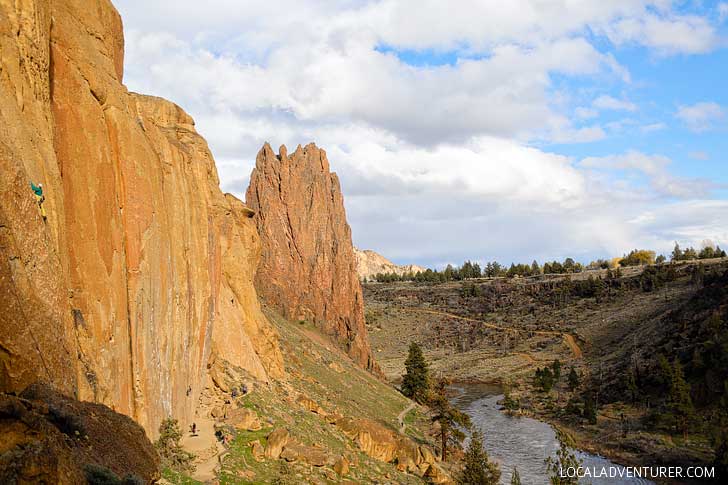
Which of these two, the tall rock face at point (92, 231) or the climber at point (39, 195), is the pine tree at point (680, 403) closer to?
the tall rock face at point (92, 231)


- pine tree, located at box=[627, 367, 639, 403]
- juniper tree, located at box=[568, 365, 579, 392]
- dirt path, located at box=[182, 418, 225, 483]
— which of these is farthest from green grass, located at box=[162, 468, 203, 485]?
juniper tree, located at box=[568, 365, 579, 392]

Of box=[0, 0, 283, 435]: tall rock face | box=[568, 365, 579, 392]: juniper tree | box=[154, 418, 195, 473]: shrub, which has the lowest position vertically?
box=[568, 365, 579, 392]: juniper tree

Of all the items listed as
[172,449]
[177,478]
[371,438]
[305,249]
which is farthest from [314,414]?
[305,249]

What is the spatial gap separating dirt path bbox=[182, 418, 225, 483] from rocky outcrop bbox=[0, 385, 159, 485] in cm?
930

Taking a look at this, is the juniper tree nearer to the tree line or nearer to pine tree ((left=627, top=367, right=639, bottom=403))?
pine tree ((left=627, top=367, right=639, bottom=403))

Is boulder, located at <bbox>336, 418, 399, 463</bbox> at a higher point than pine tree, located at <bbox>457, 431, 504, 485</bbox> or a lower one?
higher

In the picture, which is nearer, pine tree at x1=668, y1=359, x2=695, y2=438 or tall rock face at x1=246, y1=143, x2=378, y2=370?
pine tree at x1=668, y1=359, x2=695, y2=438

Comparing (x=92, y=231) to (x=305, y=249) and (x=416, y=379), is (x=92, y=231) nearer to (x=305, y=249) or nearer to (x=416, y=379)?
(x=416, y=379)

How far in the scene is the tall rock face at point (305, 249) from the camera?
6719 centimetres

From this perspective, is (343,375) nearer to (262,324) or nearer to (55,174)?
(262,324)

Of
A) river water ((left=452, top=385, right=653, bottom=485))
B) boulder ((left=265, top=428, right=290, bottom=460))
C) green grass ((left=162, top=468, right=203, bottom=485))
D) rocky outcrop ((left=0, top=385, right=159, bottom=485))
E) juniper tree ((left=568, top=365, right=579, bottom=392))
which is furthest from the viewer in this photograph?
juniper tree ((left=568, top=365, right=579, bottom=392))

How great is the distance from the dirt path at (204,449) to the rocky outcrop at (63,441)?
9.30 metres

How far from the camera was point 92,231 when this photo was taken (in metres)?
13.9

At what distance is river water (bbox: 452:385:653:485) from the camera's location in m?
40.8
